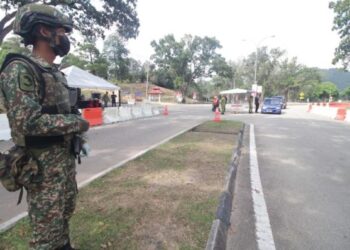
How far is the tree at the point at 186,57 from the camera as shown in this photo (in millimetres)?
61438

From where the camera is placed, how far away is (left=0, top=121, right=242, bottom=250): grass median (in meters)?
3.35

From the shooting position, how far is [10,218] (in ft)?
13.5

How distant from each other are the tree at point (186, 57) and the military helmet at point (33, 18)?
5964 cm

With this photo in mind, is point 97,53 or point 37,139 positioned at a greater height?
point 97,53

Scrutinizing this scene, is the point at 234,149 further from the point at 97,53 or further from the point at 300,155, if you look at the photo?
the point at 97,53

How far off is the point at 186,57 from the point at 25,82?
60162mm

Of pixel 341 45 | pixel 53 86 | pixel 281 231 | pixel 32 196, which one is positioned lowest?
pixel 281 231

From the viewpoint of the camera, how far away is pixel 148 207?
14.0 ft

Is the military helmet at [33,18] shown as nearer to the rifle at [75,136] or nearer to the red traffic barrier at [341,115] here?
the rifle at [75,136]

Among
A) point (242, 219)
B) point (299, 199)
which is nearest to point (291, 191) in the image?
point (299, 199)

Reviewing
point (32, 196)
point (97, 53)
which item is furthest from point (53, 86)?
point (97, 53)

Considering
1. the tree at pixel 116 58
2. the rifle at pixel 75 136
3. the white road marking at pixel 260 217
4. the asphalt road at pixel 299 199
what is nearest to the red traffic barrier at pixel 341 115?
the asphalt road at pixel 299 199

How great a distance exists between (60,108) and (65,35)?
58 centimetres

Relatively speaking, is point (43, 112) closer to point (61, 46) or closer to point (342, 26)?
point (61, 46)
